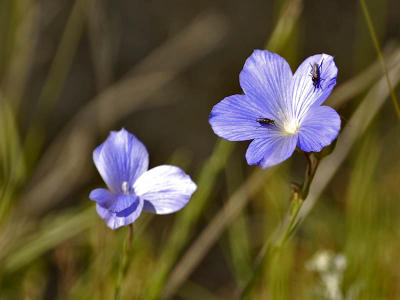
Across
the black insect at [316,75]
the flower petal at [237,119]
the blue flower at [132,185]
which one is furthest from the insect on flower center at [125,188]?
the black insect at [316,75]

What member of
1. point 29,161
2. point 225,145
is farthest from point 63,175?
point 225,145

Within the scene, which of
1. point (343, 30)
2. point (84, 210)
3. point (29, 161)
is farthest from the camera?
point (343, 30)

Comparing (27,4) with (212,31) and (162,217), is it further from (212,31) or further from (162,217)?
(162,217)

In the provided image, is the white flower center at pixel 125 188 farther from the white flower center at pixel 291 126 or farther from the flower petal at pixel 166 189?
the white flower center at pixel 291 126

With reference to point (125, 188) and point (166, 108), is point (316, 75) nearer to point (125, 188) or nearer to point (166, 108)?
point (125, 188)

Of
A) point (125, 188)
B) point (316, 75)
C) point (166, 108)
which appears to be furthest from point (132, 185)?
point (166, 108)

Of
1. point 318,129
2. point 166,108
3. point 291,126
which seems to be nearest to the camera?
point 318,129

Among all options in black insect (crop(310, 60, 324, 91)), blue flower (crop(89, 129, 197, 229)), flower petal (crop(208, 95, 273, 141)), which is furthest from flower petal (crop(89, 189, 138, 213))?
black insect (crop(310, 60, 324, 91))
